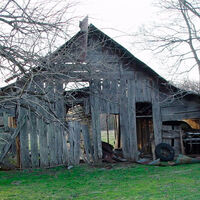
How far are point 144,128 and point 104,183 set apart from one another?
33.0 ft

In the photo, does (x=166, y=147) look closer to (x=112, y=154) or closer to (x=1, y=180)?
(x=112, y=154)

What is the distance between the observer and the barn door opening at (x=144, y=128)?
62.0ft

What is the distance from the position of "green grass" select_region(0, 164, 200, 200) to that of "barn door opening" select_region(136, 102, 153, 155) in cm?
537

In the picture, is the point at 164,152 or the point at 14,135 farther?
the point at 164,152

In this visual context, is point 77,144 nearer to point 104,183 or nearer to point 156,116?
point 104,183

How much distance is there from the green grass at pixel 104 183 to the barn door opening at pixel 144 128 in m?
5.37

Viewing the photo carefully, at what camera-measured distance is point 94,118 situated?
47.0 ft

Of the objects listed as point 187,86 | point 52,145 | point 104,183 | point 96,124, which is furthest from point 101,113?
point 187,86

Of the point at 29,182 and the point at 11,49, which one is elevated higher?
the point at 11,49

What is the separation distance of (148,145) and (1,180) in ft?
34.9

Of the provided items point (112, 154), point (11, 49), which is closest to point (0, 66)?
point (11, 49)

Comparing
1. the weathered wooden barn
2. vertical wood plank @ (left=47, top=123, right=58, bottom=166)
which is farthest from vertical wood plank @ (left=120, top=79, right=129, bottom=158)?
vertical wood plank @ (left=47, top=123, right=58, bottom=166)

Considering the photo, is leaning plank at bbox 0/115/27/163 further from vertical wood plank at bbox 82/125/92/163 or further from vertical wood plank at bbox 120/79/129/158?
vertical wood plank at bbox 120/79/129/158

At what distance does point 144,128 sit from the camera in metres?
19.8
